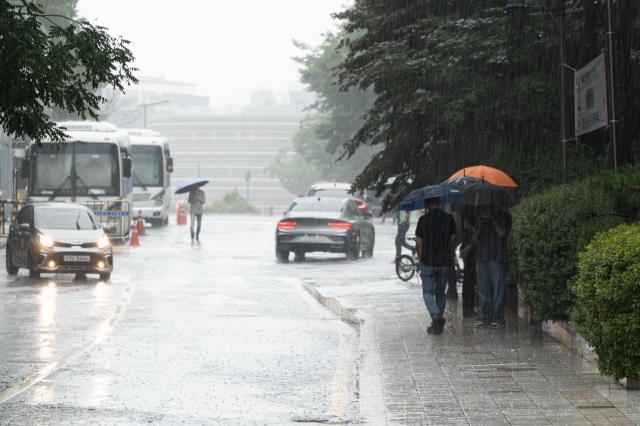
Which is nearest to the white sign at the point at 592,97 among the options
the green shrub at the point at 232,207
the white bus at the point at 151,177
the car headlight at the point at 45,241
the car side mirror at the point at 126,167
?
the car headlight at the point at 45,241

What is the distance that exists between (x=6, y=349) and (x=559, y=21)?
29.6 feet

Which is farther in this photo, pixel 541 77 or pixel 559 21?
pixel 541 77

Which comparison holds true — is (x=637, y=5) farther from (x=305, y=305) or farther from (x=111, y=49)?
(x=111, y=49)

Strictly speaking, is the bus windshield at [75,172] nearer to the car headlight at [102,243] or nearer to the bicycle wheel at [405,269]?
the car headlight at [102,243]

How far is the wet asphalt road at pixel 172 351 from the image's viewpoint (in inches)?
393

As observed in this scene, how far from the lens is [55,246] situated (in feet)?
81.1

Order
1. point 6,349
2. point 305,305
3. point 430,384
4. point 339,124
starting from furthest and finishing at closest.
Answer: point 339,124, point 305,305, point 6,349, point 430,384

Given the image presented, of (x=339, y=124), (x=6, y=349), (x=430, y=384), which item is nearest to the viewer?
(x=430, y=384)

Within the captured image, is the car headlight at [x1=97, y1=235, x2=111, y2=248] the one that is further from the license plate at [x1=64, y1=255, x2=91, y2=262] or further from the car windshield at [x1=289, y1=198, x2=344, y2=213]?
the car windshield at [x1=289, y1=198, x2=344, y2=213]

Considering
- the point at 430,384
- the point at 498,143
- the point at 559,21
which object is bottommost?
the point at 430,384

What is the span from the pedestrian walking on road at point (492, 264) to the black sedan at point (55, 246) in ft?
34.9

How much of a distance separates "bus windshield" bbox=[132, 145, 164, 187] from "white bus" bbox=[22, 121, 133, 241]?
13.8 m

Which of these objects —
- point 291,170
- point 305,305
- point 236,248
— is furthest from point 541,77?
point 291,170

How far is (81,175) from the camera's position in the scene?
37.3 metres
